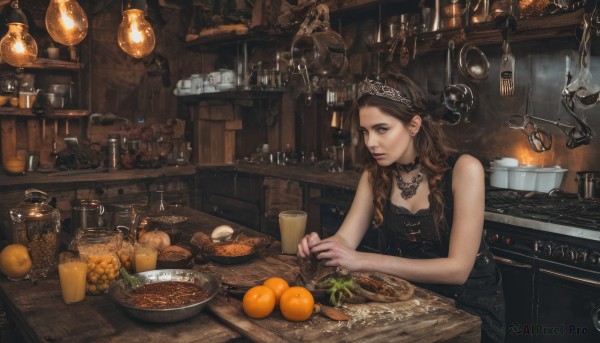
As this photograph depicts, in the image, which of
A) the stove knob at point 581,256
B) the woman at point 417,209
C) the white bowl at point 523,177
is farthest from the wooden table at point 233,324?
the white bowl at point 523,177

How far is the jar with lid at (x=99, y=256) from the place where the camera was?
1.76 m

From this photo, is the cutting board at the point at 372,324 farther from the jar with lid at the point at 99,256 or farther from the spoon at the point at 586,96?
the spoon at the point at 586,96

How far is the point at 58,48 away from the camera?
5719mm

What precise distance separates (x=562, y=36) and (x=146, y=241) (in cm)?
301

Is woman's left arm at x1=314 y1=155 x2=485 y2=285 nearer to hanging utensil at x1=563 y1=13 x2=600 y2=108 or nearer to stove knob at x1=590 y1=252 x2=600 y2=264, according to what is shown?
stove knob at x1=590 y1=252 x2=600 y2=264

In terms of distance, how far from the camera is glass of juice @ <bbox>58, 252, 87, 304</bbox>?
1.65 meters

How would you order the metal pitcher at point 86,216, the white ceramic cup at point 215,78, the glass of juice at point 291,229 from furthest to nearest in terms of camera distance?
the white ceramic cup at point 215,78 → the metal pitcher at point 86,216 → the glass of juice at point 291,229

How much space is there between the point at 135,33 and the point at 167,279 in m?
1.73

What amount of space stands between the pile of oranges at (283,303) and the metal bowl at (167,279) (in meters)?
0.14

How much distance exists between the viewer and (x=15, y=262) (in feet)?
6.07

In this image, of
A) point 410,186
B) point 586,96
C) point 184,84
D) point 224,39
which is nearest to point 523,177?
point 586,96

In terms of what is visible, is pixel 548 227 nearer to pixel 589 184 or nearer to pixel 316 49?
pixel 589 184

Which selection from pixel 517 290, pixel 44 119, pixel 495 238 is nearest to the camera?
pixel 517 290

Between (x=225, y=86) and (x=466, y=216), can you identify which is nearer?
(x=466, y=216)
